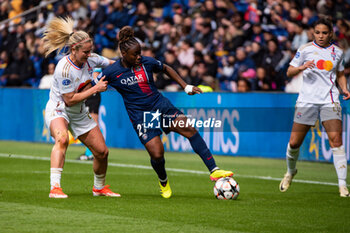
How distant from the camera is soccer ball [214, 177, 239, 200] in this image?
838cm

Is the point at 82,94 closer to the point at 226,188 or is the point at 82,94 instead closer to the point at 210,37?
the point at 226,188

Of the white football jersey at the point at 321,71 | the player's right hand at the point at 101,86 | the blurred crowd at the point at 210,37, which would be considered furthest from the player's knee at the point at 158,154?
the blurred crowd at the point at 210,37

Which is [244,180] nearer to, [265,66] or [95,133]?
[95,133]

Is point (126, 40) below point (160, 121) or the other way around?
the other way around

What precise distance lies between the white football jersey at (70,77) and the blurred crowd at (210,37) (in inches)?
269

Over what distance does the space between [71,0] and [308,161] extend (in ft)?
40.1

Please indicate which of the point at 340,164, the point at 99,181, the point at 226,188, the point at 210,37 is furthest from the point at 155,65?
the point at 210,37

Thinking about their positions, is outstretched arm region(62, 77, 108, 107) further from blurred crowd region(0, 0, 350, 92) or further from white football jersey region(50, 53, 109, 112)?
blurred crowd region(0, 0, 350, 92)

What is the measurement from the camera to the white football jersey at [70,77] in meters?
8.27

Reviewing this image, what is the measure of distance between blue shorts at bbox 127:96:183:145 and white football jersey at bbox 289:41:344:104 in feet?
6.12

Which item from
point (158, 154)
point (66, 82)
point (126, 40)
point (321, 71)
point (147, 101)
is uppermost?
point (126, 40)

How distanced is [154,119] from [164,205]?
1133 millimetres

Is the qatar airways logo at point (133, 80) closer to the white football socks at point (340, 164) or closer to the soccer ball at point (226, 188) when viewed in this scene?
the soccer ball at point (226, 188)

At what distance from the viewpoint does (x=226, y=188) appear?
8383 mm
